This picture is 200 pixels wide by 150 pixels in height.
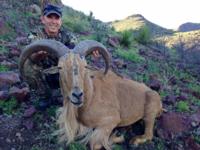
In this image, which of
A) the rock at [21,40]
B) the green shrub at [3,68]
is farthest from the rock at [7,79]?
the rock at [21,40]

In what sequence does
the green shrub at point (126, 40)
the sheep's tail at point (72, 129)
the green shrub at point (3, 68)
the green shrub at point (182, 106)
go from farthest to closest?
the green shrub at point (126, 40), the green shrub at point (3, 68), the green shrub at point (182, 106), the sheep's tail at point (72, 129)

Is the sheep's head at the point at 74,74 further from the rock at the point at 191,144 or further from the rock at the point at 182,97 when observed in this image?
the rock at the point at 182,97

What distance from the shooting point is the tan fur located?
732 centimetres

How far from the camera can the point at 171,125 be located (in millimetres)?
8805

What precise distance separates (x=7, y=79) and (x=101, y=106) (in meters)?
2.49

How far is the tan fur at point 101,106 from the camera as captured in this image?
7316 millimetres

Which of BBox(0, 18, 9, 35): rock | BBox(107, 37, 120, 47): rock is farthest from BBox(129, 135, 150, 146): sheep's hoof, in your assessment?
BBox(107, 37, 120, 47): rock

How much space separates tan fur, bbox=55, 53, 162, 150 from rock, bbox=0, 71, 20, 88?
1.93 m

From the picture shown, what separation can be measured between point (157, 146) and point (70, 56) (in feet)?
7.48

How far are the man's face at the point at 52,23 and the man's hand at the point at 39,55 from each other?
60cm

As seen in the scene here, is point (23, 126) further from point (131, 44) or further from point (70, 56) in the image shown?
point (131, 44)

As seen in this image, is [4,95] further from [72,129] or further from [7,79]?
[72,129]

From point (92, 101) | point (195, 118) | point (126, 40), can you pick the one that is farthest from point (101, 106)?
point (126, 40)

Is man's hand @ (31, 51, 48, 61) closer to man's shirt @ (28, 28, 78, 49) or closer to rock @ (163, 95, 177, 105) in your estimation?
man's shirt @ (28, 28, 78, 49)
